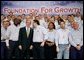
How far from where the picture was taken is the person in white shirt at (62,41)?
8.15m

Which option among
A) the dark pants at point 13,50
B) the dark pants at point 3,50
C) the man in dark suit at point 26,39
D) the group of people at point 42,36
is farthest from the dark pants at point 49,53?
the dark pants at point 3,50

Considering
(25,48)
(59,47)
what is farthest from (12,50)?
(59,47)

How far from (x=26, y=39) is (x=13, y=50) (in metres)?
0.26

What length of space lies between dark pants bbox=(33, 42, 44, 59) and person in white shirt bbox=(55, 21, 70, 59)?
25 centimetres

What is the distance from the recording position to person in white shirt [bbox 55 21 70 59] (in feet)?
26.7

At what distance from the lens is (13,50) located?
322 inches

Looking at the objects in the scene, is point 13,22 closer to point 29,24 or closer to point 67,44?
point 29,24

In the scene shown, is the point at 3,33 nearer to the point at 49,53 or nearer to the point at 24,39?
the point at 24,39

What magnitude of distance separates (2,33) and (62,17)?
96 cm

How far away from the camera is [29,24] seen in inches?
321

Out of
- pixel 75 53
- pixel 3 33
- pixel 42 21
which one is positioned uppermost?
pixel 42 21

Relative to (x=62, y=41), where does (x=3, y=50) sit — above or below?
below

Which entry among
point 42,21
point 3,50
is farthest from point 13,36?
point 42,21

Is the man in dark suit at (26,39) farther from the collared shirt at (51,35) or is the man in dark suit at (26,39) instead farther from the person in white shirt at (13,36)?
the collared shirt at (51,35)
